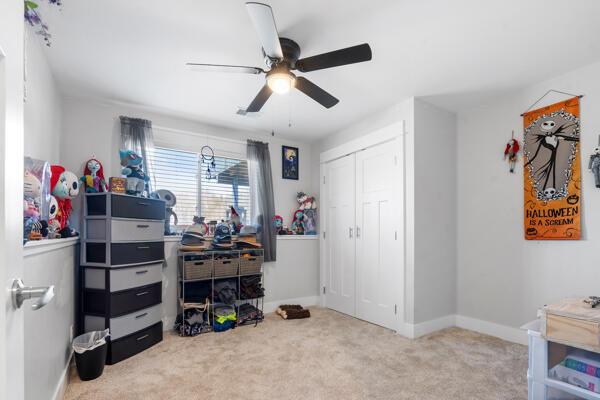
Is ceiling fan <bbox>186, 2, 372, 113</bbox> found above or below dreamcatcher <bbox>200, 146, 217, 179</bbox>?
above

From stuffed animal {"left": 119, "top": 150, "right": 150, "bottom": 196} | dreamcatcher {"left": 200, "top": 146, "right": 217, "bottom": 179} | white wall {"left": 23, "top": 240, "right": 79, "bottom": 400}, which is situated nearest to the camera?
white wall {"left": 23, "top": 240, "right": 79, "bottom": 400}

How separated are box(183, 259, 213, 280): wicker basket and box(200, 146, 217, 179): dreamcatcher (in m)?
1.09

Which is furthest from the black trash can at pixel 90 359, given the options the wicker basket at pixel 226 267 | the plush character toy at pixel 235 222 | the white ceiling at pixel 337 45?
the white ceiling at pixel 337 45

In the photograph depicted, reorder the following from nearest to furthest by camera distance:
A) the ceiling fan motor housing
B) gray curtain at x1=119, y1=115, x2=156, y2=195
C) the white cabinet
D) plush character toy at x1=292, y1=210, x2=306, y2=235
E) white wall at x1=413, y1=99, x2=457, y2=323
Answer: the white cabinet
the ceiling fan motor housing
white wall at x1=413, y1=99, x2=457, y2=323
gray curtain at x1=119, y1=115, x2=156, y2=195
plush character toy at x1=292, y1=210, x2=306, y2=235

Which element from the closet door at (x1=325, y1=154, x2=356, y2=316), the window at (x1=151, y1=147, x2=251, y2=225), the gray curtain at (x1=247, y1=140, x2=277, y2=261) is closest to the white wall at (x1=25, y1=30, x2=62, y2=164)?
the window at (x1=151, y1=147, x2=251, y2=225)

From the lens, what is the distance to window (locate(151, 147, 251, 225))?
11.8 ft

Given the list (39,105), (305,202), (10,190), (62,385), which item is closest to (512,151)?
(305,202)

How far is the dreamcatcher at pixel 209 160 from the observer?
3.85 meters

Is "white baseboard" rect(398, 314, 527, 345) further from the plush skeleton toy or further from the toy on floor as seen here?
the plush skeleton toy

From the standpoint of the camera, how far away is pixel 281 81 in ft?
7.02

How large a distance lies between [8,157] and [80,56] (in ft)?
7.28

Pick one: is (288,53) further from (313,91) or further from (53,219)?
(53,219)

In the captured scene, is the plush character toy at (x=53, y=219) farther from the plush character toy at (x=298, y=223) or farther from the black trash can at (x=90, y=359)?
the plush character toy at (x=298, y=223)

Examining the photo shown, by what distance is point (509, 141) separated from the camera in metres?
3.06
